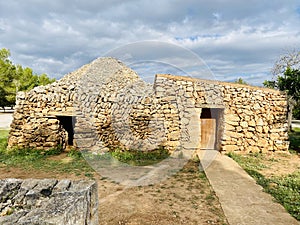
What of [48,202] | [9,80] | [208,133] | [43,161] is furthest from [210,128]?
[9,80]

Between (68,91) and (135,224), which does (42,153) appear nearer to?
(68,91)

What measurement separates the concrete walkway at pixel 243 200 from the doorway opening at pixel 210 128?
2583 mm

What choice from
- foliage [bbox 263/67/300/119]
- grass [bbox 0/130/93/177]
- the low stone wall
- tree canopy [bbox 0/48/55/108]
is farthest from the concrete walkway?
tree canopy [bbox 0/48/55/108]

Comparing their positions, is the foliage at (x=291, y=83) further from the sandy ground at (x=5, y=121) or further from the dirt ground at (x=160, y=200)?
the sandy ground at (x=5, y=121)

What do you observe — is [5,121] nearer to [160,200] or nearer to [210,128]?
[210,128]

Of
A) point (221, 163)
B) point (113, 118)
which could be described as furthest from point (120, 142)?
point (221, 163)

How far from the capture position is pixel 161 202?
469 centimetres

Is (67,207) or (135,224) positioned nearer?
(67,207)

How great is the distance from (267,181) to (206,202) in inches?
92.4

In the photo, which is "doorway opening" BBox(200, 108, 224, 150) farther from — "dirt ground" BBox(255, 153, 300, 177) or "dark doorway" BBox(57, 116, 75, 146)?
"dark doorway" BBox(57, 116, 75, 146)

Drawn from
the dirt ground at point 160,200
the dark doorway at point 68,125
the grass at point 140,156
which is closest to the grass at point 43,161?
the dirt ground at point 160,200

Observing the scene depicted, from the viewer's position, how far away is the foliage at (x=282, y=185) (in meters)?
4.56

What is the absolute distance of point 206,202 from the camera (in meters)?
4.73

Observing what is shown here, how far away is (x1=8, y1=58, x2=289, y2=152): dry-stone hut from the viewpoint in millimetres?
8789
